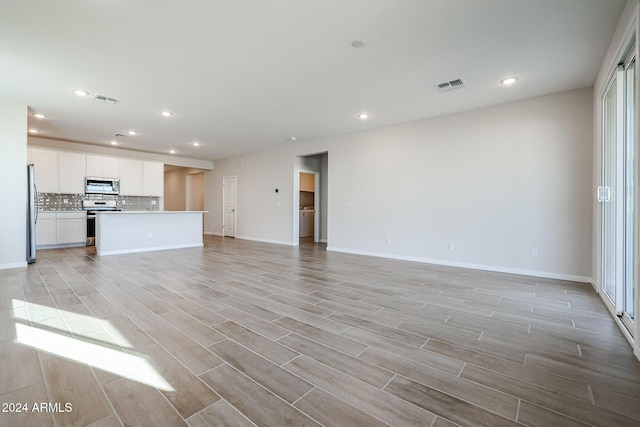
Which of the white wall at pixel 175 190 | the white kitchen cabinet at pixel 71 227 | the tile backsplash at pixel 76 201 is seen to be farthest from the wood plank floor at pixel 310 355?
the white wall at pixel 175 190

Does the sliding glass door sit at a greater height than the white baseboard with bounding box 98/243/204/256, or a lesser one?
greater

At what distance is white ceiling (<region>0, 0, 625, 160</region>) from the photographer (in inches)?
93.1

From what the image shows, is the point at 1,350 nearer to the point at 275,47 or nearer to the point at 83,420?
the point at 83,420

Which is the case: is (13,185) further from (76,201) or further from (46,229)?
(76,201)

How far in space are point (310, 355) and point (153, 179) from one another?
8373 mm

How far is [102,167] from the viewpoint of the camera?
7.51 metres

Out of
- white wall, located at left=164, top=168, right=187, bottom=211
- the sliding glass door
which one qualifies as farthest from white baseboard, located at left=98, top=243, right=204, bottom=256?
the sliding glass door

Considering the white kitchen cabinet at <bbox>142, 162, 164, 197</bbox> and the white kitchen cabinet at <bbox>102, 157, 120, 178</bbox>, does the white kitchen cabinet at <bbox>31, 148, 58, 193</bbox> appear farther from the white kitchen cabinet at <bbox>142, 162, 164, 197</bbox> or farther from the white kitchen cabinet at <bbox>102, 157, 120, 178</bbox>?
the white kitchen cabinet at <bbox>142, 162, 164, 197</bbox>

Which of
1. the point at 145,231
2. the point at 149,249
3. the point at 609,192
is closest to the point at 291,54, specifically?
the point at 609,192

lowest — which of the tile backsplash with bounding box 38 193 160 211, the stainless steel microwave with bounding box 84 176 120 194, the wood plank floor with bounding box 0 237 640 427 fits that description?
the wood plank floor with bounding box 0 237 640 427

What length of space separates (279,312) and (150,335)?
3.39 ft

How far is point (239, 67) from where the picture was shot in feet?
10.9

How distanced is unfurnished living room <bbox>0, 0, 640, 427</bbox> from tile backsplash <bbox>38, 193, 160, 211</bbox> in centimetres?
60

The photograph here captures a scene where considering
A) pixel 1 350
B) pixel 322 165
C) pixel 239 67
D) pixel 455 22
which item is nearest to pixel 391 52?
pixel 455 22
